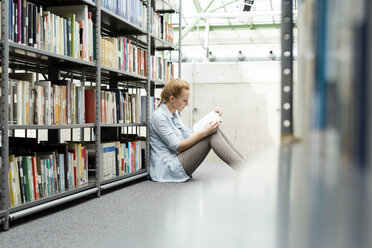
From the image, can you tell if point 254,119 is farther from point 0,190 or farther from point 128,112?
point 0,190

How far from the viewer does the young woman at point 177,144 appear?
9.25ft

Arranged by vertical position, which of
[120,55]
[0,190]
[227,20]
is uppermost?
[227,20]

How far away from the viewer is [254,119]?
176 inches

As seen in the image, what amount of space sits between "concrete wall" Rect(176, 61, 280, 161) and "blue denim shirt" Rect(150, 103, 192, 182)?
1.47 meters

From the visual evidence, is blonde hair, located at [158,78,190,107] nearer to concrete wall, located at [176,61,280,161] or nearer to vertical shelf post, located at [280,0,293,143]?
concrete wall, located at [176,61,280,161]

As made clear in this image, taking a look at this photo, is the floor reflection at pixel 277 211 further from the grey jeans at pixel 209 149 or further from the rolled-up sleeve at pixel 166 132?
the rolled-up sleeve at pixel 166 132

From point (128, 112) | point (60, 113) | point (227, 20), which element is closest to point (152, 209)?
point (60, 113)

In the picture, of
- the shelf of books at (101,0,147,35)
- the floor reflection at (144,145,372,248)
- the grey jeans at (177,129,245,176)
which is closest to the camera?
the floor reflection at (144,145,372,248)

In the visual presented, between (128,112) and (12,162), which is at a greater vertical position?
(128,112)

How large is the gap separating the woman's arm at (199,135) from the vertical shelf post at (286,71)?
2.35 meters

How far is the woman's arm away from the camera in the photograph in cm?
280

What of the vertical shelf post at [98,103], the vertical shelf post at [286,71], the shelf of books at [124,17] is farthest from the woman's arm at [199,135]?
the vertical shelf post at [286,71]

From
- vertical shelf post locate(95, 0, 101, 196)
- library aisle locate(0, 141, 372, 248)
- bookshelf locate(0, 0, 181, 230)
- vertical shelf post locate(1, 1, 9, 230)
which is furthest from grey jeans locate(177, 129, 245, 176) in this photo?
library aisle locate(0, 141, 372, 248)

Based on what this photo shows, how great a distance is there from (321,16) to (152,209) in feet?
6.16
